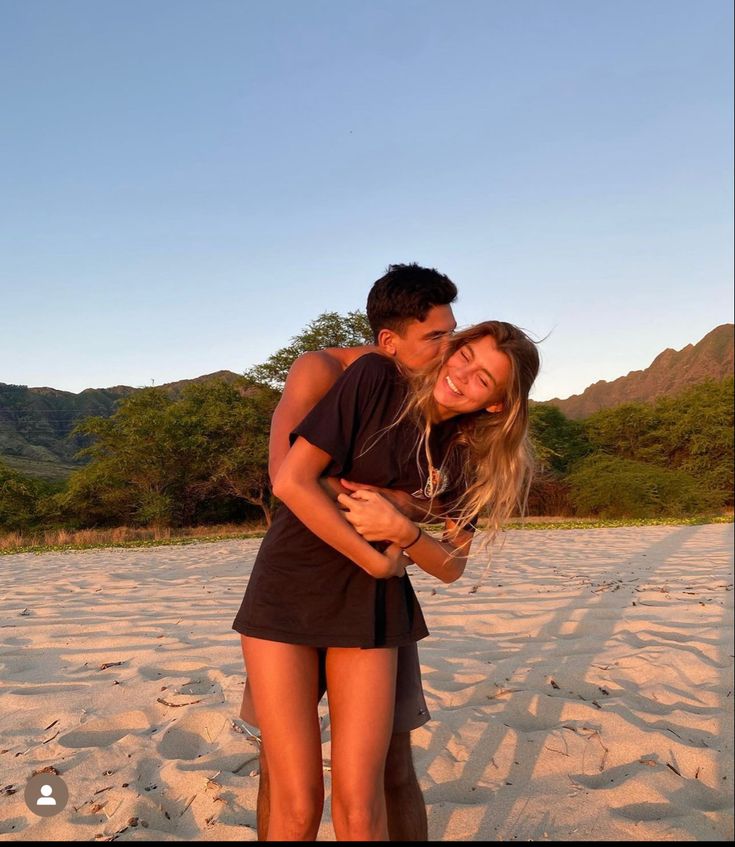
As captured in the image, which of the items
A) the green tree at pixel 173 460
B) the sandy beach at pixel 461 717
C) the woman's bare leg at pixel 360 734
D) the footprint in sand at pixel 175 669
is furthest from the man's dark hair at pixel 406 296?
the green tree at pixel 173 460

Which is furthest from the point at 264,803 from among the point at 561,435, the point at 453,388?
the point at 561,435

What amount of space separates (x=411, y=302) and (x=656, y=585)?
6.21 m

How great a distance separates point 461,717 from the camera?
135 inches

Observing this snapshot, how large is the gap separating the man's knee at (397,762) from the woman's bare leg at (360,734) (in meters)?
0.22

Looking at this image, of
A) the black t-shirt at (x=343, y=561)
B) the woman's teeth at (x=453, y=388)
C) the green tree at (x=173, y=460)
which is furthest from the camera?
the green tree at (x=173, y=460)

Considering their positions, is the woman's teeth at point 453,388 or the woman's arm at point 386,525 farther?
the woman's teeth at point 453,388

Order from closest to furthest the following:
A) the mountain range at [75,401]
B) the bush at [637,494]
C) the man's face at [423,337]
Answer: the man's face at [423,337] < the bush at [637,494] < the mountain range at [75,401]

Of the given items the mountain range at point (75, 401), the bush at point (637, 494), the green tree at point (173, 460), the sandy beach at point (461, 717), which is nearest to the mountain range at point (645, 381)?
the mountain range at point (75, 401)

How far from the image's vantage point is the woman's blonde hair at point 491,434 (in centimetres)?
195

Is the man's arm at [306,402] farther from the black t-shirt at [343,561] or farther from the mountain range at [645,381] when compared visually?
the mountain range at [645,381]

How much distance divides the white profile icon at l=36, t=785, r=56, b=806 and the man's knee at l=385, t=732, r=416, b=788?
1489 mm

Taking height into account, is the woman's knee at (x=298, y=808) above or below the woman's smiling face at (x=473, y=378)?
below

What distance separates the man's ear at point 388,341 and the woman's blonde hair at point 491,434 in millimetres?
238

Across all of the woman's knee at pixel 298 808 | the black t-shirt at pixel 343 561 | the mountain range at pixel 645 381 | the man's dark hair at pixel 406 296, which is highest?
the mountain range at pixel 645 381
